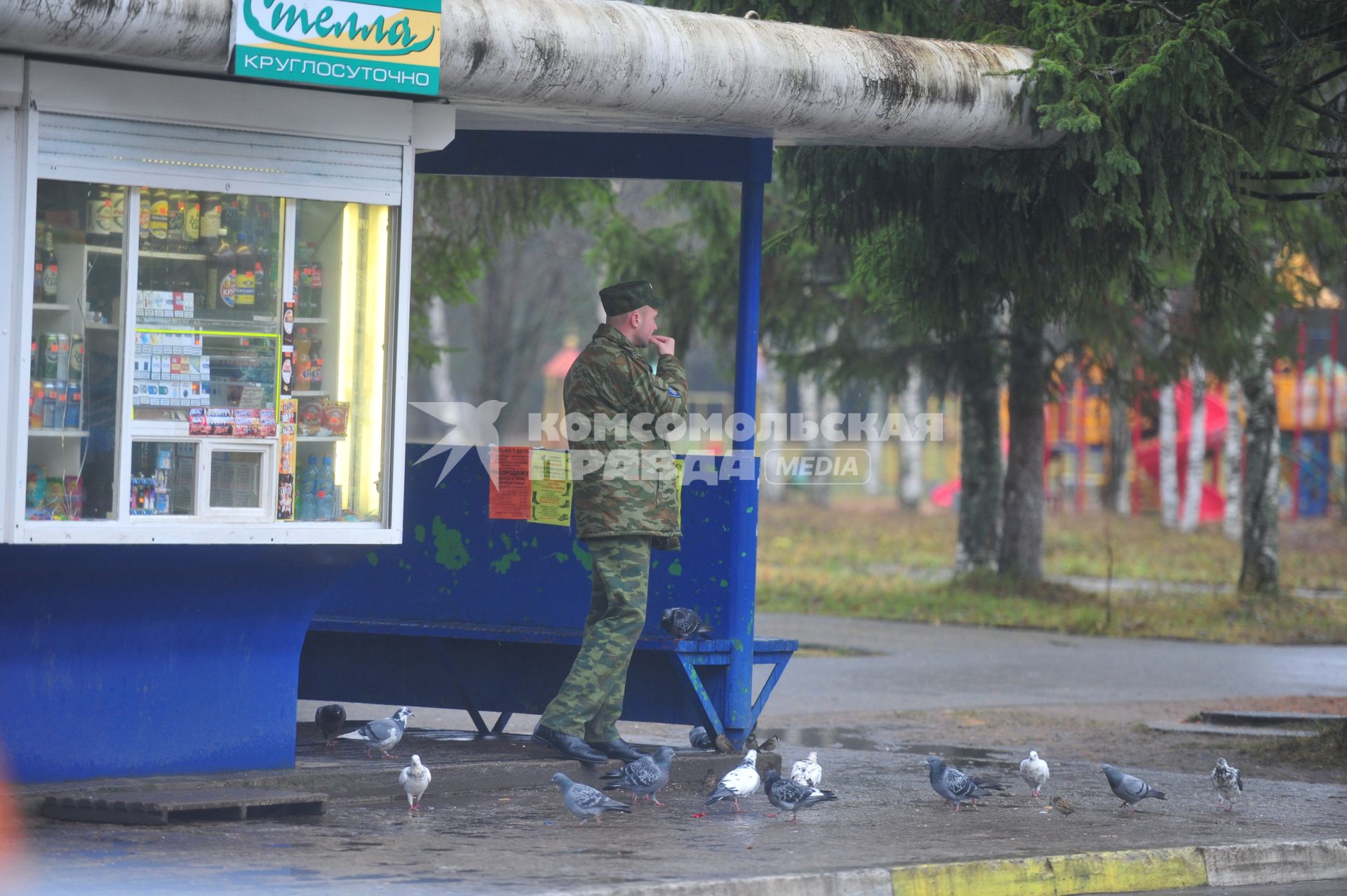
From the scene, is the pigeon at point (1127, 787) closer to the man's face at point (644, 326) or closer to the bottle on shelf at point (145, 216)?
the man's face at point (644, 326)

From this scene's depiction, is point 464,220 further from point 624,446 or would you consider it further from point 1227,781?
point 1227,781

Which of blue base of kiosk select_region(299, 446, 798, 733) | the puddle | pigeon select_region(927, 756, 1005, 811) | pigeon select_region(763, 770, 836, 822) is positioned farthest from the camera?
the puddle

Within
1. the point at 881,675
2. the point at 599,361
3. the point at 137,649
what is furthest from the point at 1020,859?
the point at 881,675

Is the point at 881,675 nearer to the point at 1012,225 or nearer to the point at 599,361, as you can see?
the point at 1012,225

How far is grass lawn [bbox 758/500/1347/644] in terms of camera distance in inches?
771

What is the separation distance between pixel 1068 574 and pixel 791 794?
18735mm

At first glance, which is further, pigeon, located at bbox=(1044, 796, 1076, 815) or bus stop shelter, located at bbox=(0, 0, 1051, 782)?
pigeon, located at bbox=(1044, 796, 1076, 815)

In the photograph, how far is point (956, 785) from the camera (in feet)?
26.9

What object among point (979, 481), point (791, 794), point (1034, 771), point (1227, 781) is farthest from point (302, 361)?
point (979, 481)

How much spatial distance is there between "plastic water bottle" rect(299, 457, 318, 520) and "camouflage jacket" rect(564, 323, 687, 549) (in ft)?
4.50

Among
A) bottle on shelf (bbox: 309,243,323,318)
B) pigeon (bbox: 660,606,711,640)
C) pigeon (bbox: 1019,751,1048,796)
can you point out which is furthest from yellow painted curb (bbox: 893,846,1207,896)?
bottle on shelf (bbox: 309,243,323,318)

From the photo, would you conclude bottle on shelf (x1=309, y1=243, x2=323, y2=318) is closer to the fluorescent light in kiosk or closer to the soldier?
the fluorescent light in kiosk

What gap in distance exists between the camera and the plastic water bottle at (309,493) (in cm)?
762

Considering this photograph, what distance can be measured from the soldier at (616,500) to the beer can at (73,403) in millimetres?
2393
